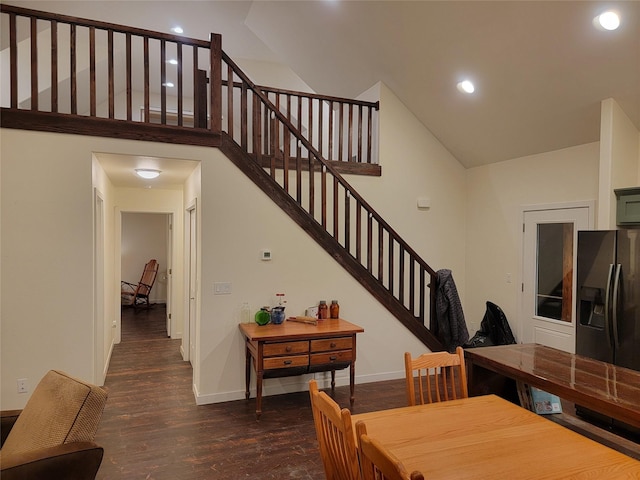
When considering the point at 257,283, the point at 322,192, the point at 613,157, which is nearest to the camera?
the point at 613,157

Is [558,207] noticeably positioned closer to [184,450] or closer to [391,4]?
[391,4]

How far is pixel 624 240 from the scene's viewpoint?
3266 millimetres

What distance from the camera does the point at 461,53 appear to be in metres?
4.33

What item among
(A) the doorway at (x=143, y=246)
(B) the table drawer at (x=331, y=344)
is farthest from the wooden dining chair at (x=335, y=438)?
(A) the doorway at (x=143, y=246)

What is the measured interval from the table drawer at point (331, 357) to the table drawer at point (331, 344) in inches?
1.5

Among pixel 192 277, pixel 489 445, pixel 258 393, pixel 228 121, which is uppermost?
pixel 228 121

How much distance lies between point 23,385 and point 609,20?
5612mm

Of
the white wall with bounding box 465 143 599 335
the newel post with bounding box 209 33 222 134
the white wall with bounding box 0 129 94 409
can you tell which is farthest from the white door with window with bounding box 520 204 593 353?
the white wall with bounding box 0 129 94 409

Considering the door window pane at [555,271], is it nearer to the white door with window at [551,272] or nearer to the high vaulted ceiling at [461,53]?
the white door with window at [551,272]

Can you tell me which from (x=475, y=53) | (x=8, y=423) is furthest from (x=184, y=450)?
(x=475, y=53)

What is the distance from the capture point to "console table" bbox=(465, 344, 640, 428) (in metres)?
1.68

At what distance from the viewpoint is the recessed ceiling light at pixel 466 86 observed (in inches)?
181

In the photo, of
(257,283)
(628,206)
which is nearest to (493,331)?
(628,206)

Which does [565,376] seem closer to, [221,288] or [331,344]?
[331,344]
